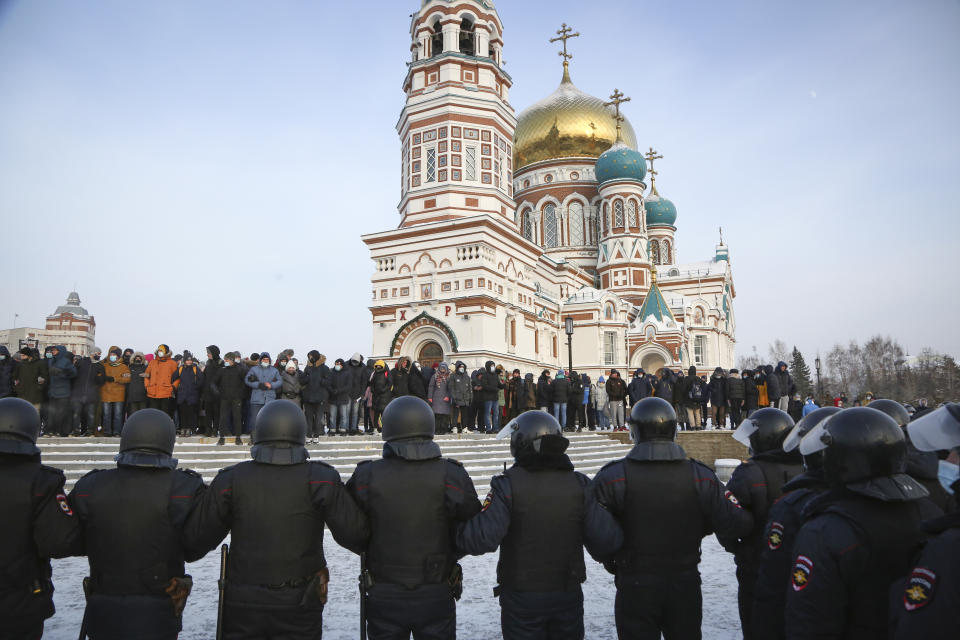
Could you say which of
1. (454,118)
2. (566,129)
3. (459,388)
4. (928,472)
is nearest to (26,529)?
(928,472)

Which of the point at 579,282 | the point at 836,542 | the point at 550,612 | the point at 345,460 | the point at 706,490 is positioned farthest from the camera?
the point at 579,282

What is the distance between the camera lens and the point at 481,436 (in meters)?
14.0

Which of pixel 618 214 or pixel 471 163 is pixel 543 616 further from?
pixel 618 214

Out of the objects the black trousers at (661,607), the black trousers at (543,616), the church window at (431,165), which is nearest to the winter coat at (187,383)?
the black trousers at (543,616)

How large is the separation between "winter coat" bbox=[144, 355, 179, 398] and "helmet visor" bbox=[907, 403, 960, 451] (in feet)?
38.1

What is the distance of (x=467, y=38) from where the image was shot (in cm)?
3019

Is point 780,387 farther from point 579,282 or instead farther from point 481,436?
point 579,282

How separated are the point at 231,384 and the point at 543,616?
888 cm

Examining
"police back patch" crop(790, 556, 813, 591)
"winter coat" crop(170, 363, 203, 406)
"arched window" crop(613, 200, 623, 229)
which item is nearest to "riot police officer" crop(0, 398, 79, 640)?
"police back patch" crop(790, 556, 813, 591)

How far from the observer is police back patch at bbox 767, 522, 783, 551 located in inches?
115

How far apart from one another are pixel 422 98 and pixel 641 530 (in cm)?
2868

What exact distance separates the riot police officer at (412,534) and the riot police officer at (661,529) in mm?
906

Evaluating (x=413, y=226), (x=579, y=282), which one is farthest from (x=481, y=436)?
(x=579, y=282)

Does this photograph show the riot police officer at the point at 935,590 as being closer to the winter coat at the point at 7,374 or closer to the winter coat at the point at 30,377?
the winter coat at the point at 30,377
